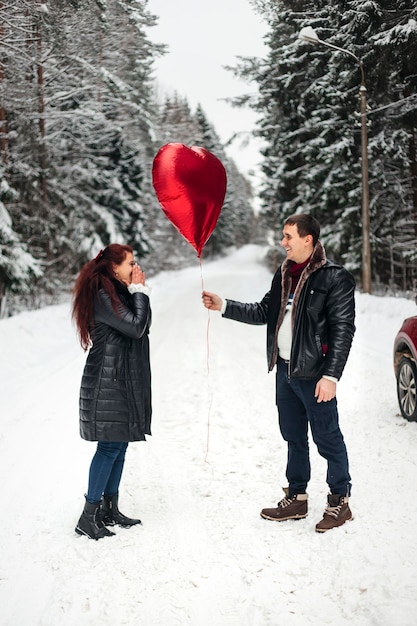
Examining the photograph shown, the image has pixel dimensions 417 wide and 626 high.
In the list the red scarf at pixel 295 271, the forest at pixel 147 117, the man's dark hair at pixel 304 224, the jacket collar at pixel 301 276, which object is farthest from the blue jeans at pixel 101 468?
the forest at pixel 147 117

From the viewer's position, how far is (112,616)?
2.88m

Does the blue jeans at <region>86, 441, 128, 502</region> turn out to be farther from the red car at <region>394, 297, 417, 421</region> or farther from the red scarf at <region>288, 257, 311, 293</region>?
the red car at <region>394, 297, 417, 421</region>

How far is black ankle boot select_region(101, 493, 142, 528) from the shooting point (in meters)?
3.98

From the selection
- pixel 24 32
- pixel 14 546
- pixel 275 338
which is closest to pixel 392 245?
pixel 24 32

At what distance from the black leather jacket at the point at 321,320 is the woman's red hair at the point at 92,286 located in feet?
4.32

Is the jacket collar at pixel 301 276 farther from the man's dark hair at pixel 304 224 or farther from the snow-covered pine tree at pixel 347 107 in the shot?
the snow-covered pine tree at pixel 347 107

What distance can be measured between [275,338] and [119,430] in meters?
1.33

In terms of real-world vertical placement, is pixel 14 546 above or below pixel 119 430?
below

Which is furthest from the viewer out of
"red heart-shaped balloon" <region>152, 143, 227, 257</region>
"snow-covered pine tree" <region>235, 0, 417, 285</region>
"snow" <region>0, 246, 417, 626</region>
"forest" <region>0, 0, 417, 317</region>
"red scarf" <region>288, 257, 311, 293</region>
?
"snow-covered pine tree" <region>235, 0, 417, 285</region>

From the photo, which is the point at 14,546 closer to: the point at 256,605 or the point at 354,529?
the point at 256,605

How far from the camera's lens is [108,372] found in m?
3.79

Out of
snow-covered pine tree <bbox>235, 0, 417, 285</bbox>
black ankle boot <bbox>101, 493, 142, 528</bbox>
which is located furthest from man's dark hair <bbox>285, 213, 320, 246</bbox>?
snow-covered pine tree <bbox>235, 0, 417, 285</bbox>

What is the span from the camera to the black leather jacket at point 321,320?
367cm

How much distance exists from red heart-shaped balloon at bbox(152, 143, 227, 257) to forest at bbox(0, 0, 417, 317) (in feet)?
20.8
